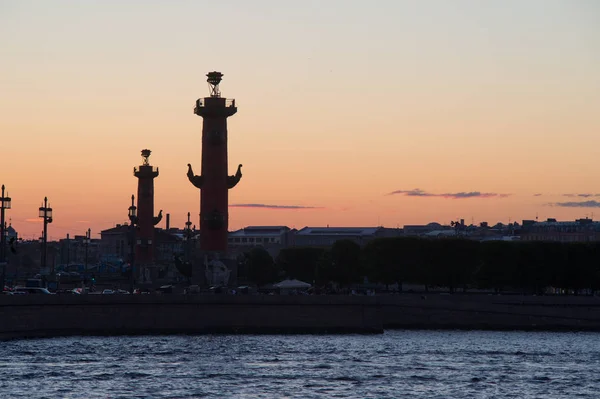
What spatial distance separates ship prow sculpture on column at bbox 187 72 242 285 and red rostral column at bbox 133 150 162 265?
99.9 feet

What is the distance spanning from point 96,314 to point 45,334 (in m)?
4.03

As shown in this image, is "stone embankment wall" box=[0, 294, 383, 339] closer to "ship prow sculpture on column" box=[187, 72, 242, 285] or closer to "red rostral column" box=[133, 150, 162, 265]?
"ship prow sculpture on column" box=[187, 72, 242, 285]

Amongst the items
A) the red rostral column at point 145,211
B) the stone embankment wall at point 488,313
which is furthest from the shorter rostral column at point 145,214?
the stone embankment wall at point 488,313

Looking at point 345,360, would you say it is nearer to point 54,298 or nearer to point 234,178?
point 54,298

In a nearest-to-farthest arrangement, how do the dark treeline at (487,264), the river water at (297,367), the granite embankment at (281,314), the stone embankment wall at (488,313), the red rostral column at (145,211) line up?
the river water at (297,367), the granite embankment at (281,314), the stone embankment wall at (488,313), the dark treeline at (487,264), the red rostral column at (145,211)

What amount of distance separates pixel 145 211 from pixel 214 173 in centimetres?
3296

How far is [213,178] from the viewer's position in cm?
9700

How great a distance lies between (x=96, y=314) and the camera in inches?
3162

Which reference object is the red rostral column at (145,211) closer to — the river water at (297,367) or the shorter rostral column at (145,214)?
the shorter rostral column at (145,214)

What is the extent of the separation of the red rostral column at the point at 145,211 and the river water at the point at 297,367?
157ft

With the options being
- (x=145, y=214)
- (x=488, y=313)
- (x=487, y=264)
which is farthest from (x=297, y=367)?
(x=145, y=214)

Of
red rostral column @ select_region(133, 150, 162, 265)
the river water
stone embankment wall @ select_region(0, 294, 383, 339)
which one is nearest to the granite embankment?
stone embankment wall @ select_region(0, 294, 383, 339)

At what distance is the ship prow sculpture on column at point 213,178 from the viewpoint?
9694 centimetres

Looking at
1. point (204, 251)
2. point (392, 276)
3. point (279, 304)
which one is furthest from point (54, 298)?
point (392, 276)
